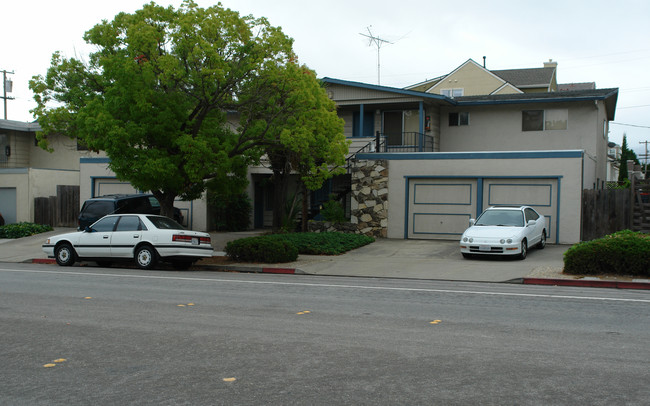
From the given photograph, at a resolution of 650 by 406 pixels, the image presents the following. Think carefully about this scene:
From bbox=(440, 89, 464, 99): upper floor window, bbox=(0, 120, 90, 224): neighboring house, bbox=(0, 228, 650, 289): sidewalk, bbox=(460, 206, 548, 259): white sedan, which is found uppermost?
bbox=(440, 89, 464, 99): upper floor window

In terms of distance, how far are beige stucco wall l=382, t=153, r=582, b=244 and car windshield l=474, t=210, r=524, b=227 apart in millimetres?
3257

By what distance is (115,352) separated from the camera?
21.6 ft

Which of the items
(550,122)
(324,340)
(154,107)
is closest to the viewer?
(324,340)

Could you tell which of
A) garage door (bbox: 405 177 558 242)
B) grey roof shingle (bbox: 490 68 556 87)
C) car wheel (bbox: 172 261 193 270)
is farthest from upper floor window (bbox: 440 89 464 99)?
car wheel (bbox: 172 261 193 270)

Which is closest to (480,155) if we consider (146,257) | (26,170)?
(146,257)

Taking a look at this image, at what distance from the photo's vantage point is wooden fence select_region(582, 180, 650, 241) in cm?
1948

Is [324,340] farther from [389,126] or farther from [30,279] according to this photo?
[389,126]

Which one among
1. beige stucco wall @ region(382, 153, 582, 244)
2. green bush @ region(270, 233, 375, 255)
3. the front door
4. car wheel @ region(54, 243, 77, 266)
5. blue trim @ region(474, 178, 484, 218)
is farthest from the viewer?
the front door

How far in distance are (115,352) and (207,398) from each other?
2.05 meters

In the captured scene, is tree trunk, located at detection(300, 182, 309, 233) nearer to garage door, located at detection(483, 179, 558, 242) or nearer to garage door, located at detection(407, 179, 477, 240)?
garage door, located at detection(407, 179, 477, 240)

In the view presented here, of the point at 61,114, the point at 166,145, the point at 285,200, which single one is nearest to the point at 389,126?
the point at 285,200

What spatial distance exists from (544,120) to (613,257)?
13.8 metres

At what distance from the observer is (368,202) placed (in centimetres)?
2286

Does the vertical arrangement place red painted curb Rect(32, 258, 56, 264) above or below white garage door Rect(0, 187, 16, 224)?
below
